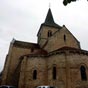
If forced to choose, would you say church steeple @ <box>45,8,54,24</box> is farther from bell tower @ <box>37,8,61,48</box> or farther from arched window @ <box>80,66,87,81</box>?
arched window @ <box>80,66,87,81</box>

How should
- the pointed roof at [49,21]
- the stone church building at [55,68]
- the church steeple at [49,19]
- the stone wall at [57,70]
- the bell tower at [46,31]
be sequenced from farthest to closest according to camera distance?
the church steeple at [49,19]
the pointed roof at [49,21]
the bell tower at [46,31]
the stone church building at [55,68]
the stone wall at [57,70]

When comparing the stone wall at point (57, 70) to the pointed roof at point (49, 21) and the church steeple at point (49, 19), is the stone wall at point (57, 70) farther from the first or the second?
the church steeple at point (49, 19)

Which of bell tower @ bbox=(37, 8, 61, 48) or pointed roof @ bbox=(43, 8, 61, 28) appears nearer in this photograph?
bell tower @ bbox=(37, 8, 61, 48)

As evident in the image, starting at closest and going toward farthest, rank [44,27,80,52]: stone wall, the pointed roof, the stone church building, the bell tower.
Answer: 1. the stone church building
2. [44,27,80,52]: stone wall
3. the bell tower
4. the pointed roof

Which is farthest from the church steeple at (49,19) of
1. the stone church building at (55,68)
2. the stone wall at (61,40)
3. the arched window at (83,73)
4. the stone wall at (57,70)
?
the arched window at (83,73)

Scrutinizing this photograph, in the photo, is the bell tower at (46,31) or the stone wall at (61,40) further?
the bell tower at (46,31)

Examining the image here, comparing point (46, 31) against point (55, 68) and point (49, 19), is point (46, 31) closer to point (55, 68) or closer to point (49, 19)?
point (49, 19)

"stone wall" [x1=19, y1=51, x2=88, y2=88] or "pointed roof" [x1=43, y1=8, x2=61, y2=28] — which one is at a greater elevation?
"pointed roof" [x1=43, y1=8, x2=61, y2=28]

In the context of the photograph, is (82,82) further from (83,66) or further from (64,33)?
(64,33)

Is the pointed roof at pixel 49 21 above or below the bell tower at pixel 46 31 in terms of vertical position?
above

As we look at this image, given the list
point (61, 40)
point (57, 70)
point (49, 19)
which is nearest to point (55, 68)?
point (57, 70)

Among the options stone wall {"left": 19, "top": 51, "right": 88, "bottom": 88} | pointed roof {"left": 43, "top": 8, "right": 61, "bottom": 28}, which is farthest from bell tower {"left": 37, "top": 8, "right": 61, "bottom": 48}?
stone wall {"left": 19, "top": 51, "right": 88, "bottom": 88}

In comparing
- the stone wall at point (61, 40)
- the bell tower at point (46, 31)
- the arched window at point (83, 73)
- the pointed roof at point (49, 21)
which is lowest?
the arched window at point (83, 73)

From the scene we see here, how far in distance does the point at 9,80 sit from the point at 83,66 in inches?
508
